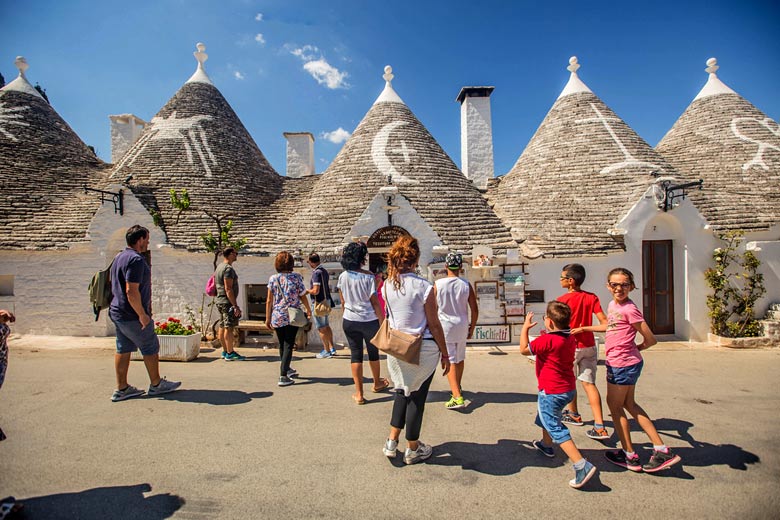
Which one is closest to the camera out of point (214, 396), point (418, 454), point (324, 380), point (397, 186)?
point (418, 454)

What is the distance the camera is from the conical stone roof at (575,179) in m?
9.42

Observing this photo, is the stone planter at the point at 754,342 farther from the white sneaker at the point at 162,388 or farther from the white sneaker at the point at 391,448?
the white sneaker at the point at 162,388

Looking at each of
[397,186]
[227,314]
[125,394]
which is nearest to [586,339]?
[125,394]

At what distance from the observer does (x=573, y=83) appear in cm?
1307

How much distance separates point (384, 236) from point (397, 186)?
68.7 inches

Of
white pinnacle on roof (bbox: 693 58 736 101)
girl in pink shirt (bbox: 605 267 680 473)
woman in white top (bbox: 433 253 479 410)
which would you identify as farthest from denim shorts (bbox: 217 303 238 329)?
white pinnacle on roof (bbox: 693 58 736 101)

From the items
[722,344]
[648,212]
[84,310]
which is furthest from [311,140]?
[722,344]

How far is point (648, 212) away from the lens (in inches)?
360

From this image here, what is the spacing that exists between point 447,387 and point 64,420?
432 cm

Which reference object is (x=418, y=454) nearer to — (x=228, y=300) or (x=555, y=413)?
(x=555, y=413)

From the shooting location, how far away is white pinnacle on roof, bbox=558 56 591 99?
12961mm

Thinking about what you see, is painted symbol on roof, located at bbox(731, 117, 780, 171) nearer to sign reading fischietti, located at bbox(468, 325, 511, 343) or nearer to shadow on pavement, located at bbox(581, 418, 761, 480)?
sign reading fischietti, located at bbox(468, 325, 511, 343)

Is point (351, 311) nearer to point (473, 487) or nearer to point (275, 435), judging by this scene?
point (275, 435)

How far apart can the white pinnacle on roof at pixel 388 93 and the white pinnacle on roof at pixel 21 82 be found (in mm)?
11084
